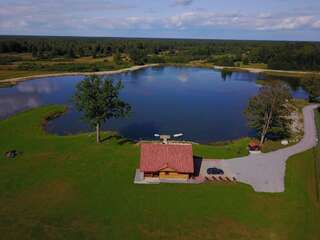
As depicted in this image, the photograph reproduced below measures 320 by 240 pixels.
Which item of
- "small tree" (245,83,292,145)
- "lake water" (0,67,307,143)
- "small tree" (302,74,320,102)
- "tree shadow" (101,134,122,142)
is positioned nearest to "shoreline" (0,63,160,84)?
"lake water" (0,67,307,143)

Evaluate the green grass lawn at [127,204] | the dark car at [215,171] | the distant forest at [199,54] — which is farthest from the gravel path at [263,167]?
the distant forest at [199,54]

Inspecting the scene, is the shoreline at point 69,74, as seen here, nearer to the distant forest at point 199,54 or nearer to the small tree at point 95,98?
the distant forest at point 199,54

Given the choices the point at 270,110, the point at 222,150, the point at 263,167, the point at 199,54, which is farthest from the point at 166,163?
the point at 199,54

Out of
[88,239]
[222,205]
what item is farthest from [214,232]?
[88,239]

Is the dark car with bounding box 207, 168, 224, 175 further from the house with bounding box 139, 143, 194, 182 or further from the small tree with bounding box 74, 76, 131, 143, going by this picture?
the small tree with bounding box 74, 76, 131, 143

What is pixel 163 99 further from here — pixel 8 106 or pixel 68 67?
pixel 68 67

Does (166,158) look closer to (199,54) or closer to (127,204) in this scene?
(127,204)
